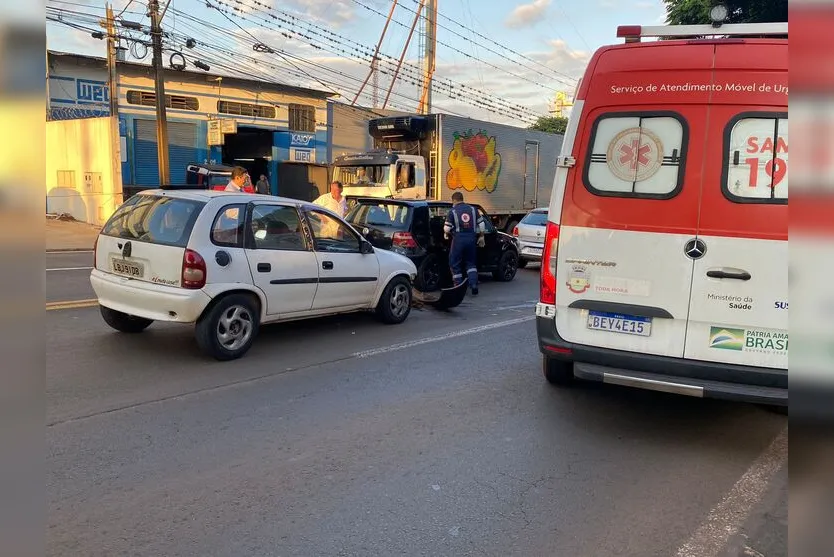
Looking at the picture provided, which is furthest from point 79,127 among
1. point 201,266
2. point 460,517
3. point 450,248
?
point 460,517

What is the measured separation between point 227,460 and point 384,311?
4264 millimetres

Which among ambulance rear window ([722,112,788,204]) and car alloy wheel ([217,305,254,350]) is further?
car alloy wheel ([217,305,254,350])

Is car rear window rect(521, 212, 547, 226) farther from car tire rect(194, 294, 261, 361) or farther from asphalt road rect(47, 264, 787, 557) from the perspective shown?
car tire rect(194, 294, 261, 361)

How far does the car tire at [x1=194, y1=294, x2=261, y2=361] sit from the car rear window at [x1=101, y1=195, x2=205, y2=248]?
0.73 m

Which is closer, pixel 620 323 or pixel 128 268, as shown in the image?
pixel 620 323

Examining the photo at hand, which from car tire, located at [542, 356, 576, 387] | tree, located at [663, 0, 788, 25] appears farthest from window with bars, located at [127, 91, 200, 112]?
car tire, located at [542, 356, 576, 387]

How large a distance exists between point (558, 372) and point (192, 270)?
3.54 m

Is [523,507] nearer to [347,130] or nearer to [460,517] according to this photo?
[460,517]

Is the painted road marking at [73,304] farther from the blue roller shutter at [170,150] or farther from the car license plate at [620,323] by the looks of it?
the blue roller shutter at [170,150]

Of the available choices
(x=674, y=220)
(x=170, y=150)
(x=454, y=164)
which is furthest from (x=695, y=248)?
(x=170, y=150)

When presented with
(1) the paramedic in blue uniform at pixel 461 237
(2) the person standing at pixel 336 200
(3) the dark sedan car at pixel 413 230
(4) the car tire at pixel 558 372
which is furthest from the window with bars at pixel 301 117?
(4) the car tire at pixel 558 372

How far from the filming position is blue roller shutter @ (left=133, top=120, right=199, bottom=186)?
2736cm

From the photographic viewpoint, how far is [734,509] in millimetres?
3471

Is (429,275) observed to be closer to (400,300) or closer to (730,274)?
(400,300)
